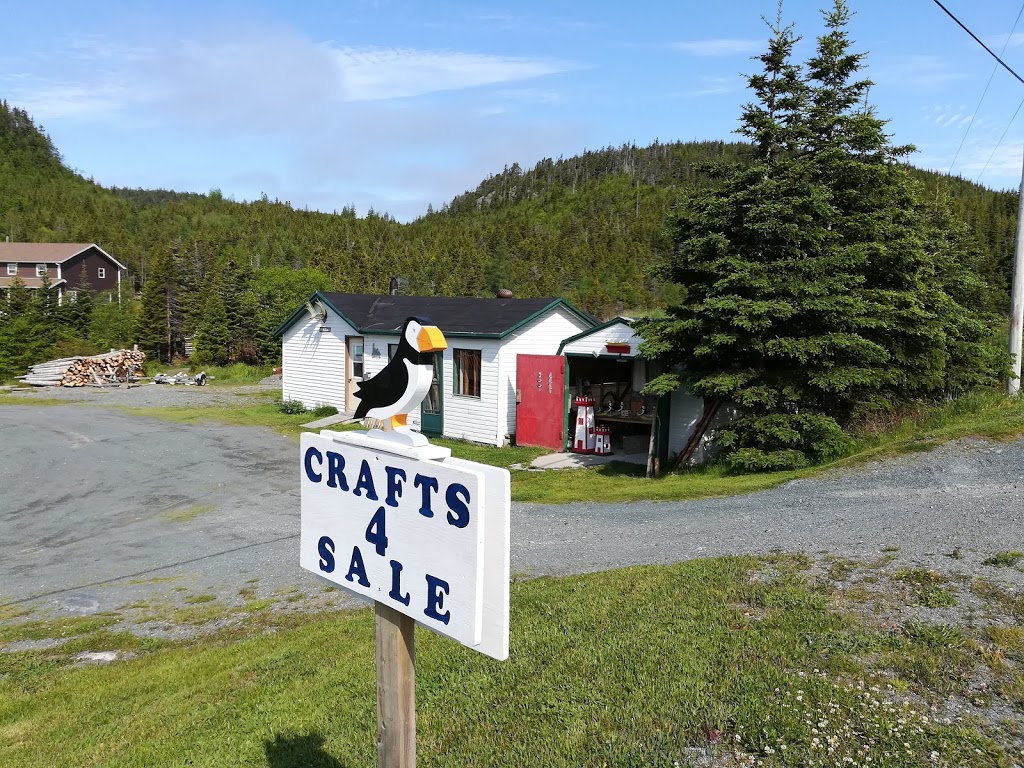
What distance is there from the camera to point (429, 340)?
2467 mm

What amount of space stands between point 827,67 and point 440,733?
1323cm

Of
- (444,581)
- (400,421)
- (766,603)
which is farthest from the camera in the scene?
(766,603)

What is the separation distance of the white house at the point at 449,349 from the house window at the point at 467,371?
23 mm

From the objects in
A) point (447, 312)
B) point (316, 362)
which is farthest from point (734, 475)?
point (316, 362)

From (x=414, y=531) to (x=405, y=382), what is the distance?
567mm

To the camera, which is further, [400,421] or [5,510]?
[5,510]

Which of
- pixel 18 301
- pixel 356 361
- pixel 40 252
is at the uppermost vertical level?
pixel 40 252

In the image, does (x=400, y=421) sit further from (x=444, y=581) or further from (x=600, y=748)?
(x=600, y=748)

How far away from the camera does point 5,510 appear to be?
1165 cm

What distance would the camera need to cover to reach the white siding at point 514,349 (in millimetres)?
16391

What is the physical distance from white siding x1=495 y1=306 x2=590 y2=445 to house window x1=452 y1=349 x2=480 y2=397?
2.63 ft

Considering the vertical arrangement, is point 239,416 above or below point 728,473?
below

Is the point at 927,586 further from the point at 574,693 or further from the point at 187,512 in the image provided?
the point at 187,512

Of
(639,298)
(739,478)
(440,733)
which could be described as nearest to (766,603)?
(440,733)
